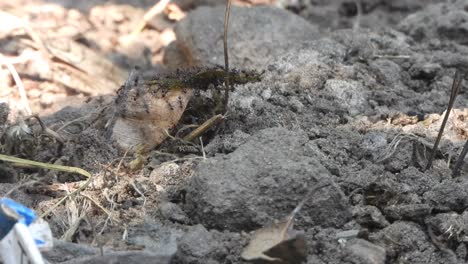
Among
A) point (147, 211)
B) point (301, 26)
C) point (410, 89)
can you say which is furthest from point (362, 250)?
point (301, 26)

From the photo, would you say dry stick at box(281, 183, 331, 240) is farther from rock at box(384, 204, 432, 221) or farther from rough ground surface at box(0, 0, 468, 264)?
rock at box(384, 204, 432, 221)

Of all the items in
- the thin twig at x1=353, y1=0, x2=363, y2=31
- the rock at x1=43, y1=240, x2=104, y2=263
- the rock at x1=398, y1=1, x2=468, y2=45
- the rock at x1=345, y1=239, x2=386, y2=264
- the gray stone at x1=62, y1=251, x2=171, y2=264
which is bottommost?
the rock at x1=43, y1=240, x2=104, y2=263

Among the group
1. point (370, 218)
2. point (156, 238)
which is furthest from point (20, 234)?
point (370, 218)

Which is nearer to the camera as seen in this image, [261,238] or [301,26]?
[261,238]

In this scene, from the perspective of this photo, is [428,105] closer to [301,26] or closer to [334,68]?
[334,68]

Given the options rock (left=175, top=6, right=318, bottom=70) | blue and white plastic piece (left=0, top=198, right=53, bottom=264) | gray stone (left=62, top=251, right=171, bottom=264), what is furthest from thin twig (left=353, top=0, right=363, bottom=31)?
blue and white plastic piece (left=0, top=198, right=53, bottom=264)

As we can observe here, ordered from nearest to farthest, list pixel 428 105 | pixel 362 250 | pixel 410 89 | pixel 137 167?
pixel 362 250, pixel 137 167, pixel 428 105, pixel 410 89

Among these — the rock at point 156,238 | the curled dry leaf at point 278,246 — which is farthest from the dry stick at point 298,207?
the rock at point 156,238
